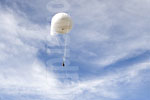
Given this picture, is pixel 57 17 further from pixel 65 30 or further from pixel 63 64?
pixel 63 64

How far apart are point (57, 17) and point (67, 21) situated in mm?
1816

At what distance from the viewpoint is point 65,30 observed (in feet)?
180

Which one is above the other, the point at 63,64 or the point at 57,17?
the point at 57,17

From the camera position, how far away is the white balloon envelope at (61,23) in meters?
53.6

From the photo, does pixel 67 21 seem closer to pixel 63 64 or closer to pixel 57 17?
pixel 57 17

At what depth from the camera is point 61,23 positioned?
53625 mm

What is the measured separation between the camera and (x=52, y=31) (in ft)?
180

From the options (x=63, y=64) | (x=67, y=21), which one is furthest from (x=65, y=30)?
(x=63, y=64)

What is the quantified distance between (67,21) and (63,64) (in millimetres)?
7323

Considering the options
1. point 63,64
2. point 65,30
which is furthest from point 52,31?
point 63,64

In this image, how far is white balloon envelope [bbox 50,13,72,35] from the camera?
53.6 m

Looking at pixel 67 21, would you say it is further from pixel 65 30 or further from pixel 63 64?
pixel 63 64

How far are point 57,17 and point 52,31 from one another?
103 inches

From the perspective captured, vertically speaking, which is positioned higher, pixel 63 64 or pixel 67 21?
pixel 67 21
